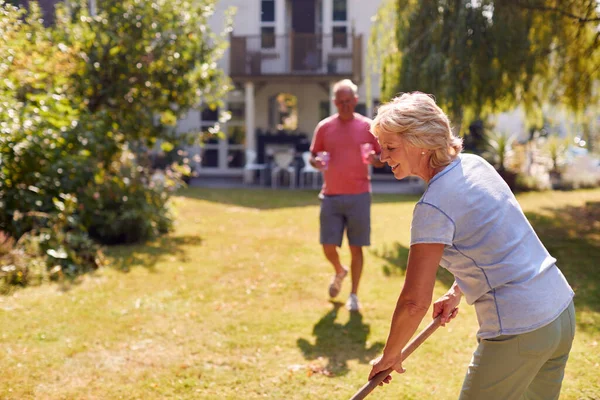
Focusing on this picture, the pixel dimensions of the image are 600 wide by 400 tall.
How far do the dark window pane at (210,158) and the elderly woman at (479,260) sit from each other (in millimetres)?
20774

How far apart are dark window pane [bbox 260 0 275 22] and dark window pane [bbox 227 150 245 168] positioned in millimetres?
4741

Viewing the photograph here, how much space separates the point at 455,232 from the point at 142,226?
828cm

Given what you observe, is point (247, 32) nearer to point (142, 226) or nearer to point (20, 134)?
point (142, 226)

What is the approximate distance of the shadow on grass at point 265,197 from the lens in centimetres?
1505

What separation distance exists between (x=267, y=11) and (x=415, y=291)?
817 inches

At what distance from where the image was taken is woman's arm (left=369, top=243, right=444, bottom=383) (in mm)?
2277

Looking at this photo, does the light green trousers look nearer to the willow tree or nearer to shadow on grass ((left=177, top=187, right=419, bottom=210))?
the willow tree

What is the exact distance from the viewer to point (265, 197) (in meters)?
16.6

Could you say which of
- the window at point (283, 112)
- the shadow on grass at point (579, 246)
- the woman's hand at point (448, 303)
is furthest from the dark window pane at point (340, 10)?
the woman's hand at point (448, 303)

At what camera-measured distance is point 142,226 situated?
9969 mm

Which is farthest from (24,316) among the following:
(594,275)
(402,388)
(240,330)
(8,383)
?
(594,275)

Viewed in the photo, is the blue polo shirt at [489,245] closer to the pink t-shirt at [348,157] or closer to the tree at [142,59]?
the pink t-shirt at [348,157]

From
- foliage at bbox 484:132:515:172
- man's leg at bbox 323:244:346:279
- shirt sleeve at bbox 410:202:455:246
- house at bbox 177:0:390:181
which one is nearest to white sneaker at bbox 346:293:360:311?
man's leg at bbox 323:244:346:279

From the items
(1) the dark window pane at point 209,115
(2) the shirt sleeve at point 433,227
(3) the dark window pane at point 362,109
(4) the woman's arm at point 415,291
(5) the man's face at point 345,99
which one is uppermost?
(3) the dark window pane at point 362,109
